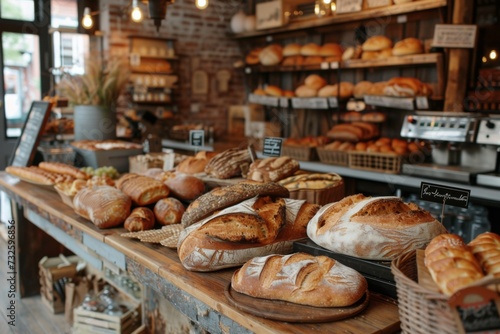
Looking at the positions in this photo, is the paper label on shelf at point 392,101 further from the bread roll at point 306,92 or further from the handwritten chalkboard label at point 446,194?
the handwritten chalkboard label at point 446,194

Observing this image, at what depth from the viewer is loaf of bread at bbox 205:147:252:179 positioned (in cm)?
240

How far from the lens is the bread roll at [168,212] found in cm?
207

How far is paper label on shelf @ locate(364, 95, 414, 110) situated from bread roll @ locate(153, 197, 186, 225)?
2.77m

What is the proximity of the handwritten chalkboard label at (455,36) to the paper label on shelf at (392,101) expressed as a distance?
516 mm

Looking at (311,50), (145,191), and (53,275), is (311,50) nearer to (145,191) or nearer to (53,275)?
(53,275)

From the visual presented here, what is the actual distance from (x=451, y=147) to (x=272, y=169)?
215 centimetres

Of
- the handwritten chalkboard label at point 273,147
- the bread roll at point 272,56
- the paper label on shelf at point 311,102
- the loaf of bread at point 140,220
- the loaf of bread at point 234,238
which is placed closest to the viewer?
Answer: the loaf of bread at point 234,238

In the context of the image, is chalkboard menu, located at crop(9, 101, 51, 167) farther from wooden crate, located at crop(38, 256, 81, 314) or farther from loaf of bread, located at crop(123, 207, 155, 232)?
loaf of bread, located at crop(123, 207, 155, 232)

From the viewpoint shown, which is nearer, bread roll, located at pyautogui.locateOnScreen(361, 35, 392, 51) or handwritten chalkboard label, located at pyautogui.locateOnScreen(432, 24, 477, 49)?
handwritten chalkboard label, located at pyautogui.locateOnScreen(432, 24, 477, 49)

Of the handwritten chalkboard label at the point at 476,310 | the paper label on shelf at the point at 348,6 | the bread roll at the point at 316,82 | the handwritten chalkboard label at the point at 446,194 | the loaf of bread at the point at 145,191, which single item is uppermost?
the paper label on shelf at the point at 348,6

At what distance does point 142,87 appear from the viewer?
6.24m

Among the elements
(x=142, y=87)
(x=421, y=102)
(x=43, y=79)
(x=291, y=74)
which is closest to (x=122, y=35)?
(x=142, y=87)

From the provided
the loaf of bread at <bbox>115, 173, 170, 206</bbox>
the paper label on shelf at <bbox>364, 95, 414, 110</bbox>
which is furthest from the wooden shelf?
the loaf of bread at <bbox>115, 173, 170, 206</bbox>

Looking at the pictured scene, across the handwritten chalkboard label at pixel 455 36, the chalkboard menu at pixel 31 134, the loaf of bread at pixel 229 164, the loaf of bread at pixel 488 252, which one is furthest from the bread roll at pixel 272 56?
the loaf of bread at pixel 488 252
